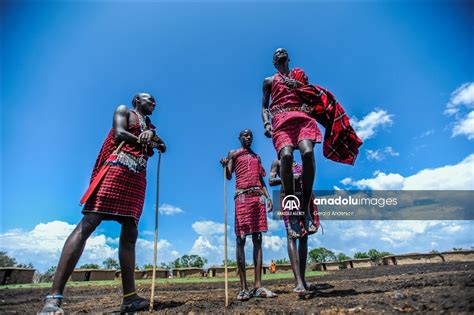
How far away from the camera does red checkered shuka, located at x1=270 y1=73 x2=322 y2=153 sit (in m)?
3.95

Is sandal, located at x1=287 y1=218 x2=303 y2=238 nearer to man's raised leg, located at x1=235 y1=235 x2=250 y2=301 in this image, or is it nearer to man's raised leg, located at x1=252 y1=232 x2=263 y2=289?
man's raised leg, located at x1=252 y1=232 x2=263 y2=289

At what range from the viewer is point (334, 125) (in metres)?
4.34

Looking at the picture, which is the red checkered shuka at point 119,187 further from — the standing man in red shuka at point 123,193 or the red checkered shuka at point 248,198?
the red checkered shuka at point 248,198

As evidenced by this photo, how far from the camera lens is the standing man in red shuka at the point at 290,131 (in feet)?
12.6

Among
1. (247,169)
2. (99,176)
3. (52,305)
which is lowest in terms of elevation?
(52,305)

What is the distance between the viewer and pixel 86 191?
3334 mm

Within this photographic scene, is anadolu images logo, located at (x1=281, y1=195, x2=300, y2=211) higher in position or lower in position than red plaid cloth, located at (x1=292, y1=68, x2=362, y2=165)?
lower

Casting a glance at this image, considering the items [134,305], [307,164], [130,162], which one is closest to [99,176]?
[130,162]

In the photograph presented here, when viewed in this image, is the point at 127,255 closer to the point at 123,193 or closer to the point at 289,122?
the point at 123,193

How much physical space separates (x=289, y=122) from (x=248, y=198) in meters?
1.77

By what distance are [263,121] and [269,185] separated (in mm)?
1429

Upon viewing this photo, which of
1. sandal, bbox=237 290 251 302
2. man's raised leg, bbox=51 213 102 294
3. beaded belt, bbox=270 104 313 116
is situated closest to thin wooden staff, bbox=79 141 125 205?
man's raised leg, bbox=51 213 102 294

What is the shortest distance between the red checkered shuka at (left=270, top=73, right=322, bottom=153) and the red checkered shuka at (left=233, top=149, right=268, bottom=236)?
4.44ft

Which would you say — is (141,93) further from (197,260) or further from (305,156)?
(197,260)
